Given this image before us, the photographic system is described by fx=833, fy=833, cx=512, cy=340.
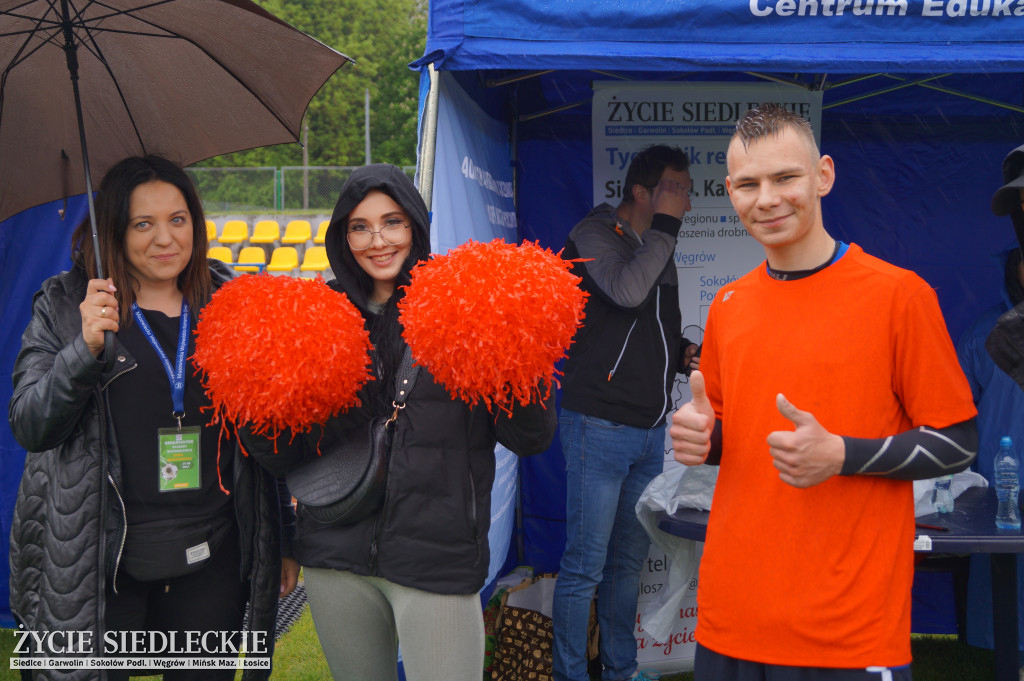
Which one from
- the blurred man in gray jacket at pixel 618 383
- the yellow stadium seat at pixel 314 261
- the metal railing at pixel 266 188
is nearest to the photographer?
the blurred man in gray jacket at pixel 618 383

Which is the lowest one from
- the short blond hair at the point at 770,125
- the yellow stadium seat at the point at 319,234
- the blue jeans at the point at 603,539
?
the blue jeans at the point at 603,539

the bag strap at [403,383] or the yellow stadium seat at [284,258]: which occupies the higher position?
the yellow stadium seat at [284,258]

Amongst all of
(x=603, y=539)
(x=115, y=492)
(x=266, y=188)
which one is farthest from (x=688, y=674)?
(x=266, y=188)

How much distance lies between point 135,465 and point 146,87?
119 cm

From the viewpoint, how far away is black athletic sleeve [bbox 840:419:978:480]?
162 centimetres

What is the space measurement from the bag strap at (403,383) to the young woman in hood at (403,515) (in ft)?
0.05

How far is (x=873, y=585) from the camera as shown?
5.50 ft

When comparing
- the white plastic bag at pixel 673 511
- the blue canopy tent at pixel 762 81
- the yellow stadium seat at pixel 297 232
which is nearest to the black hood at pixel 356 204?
the blue canopy tent at pixel 762 81

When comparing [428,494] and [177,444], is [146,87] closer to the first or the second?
[177,444]

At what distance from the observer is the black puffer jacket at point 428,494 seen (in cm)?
200

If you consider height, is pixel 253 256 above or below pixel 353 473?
above

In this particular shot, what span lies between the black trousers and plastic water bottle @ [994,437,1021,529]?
9.07 feet

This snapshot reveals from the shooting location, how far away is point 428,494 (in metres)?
2.03

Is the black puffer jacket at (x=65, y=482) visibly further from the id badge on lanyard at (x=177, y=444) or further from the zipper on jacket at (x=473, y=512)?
the zipper on jacket at (x=473, y=512)
